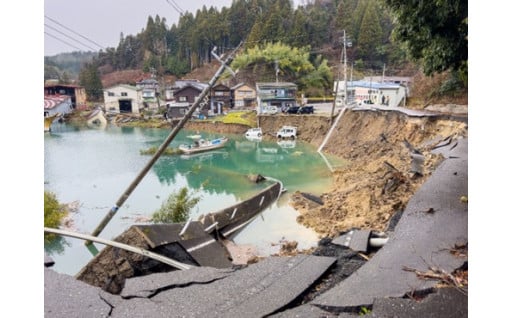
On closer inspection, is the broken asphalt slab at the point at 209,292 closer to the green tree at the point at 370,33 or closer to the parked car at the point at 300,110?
the parked car at the point at 300,110

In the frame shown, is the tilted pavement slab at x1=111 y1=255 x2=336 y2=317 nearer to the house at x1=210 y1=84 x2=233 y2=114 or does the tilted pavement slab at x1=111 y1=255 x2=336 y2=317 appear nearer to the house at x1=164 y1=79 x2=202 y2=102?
A: the house at x1=164 y1=79 x2=202 y2=102

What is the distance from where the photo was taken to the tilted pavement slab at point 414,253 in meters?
2.27

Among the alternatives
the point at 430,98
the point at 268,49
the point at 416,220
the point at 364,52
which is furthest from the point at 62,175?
the point at 364,52

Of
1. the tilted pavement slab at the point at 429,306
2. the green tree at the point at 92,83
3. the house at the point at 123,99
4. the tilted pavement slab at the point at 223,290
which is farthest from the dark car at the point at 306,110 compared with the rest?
the tilted pavement slab at the point at 429,306

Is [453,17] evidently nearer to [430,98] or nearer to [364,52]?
[430,98]

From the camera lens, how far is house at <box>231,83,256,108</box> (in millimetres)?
21594

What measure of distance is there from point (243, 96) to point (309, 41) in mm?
5847

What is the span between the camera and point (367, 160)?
12875 millimetres

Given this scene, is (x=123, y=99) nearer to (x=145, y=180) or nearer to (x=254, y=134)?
(x=145, y=180)

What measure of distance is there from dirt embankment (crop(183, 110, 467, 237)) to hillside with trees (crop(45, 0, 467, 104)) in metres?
2.11

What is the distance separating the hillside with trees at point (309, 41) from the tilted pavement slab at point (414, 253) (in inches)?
66.2

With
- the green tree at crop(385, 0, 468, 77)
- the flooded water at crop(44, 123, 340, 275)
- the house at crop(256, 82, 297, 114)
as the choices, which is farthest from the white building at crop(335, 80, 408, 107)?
the green tree at crop(385, 0, 468, 77)

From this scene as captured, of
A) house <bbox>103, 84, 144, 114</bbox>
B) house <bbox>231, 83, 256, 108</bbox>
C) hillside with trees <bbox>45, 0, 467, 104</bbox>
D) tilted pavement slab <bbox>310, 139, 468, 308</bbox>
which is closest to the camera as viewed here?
tilted pavement slab <bbox>310, 139, 468, 308</bbox>

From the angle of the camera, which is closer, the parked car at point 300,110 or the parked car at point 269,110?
the parked car at point 300,110
